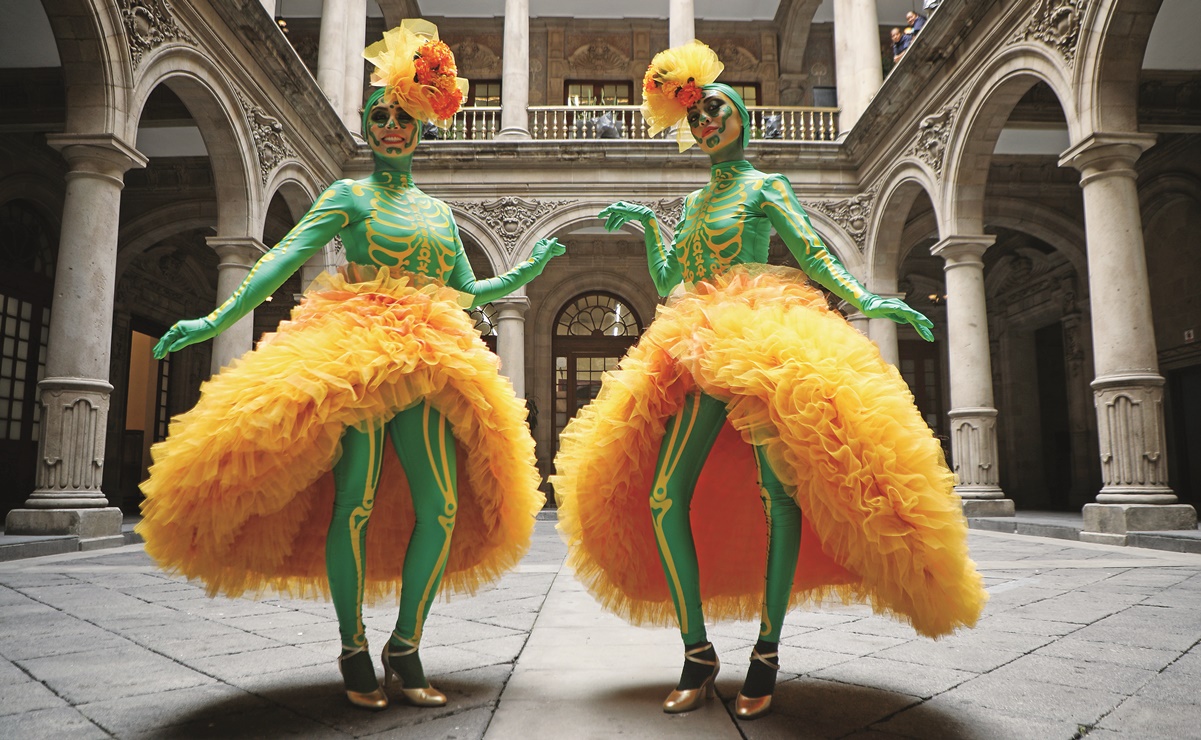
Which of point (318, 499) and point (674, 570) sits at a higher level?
point (318, 499)

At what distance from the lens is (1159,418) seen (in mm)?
7168

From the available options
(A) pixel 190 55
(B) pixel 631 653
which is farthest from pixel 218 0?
(B) pixel 631 653

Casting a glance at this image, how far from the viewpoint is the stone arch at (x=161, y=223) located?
1379 cm

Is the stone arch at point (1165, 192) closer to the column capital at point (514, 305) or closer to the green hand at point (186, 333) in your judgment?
the column capital at point (514, 305)

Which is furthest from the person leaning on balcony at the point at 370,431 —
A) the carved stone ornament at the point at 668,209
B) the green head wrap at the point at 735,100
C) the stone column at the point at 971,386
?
the carved stone ornament at the point at 668,209

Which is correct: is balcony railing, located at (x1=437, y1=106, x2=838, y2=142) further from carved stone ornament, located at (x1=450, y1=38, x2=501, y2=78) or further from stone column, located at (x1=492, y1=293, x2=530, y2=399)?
stone column, located at (x1=492, y1=293, x2=530, y2=399)

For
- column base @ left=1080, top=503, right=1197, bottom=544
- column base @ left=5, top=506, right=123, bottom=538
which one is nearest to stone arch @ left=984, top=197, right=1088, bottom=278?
column base @ left=1080, top=503, right=1197, bottom=544

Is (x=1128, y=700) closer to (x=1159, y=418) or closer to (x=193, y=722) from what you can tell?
(x=193, y=722)

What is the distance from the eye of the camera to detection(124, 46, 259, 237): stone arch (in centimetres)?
852

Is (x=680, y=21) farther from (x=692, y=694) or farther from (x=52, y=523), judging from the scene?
(x=692, y=694)

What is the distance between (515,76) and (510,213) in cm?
253

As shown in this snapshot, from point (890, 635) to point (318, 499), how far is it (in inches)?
86.3

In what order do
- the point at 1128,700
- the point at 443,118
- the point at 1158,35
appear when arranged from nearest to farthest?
the point at 1128,700 → the point at 443,118 → the point at 1158,35

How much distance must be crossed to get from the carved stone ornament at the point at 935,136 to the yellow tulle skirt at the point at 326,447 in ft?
33.1
